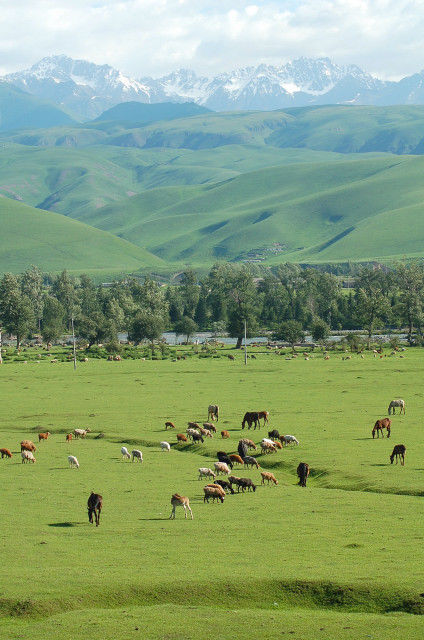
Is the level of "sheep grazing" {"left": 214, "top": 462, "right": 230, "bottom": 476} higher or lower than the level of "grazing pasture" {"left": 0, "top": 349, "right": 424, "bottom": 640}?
higher

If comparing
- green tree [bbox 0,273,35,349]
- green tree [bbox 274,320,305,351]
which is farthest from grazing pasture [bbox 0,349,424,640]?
green tree [bbox 0,273,35,349]

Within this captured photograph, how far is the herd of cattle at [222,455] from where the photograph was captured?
1483 inches

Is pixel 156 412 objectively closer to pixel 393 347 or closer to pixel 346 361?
pixel 346 361

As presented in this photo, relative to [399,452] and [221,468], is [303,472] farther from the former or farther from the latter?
[399,452]

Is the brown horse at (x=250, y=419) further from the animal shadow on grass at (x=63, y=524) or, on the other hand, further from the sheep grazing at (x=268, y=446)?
the animal shadow on grass at (x=63, y=524)

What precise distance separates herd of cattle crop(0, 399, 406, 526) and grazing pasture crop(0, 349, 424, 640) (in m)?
0.60

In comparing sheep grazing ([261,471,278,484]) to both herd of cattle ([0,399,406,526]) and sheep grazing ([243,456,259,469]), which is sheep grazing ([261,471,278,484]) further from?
sheep grazing ([243,456,259,469])

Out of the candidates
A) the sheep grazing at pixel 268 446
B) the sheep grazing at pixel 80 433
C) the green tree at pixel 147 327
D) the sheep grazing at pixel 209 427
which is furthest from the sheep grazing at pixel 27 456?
the green tree at pixel 147 327

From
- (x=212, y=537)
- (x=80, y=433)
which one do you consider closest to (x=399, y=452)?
(x=212, y=537)

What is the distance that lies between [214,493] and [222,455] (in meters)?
9.26

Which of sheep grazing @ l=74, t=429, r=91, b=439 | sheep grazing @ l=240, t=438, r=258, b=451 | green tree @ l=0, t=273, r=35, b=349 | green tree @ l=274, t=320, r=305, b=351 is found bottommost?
sheep grazing @ l=74, t=429, r=91, b=439

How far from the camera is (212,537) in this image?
105 feet

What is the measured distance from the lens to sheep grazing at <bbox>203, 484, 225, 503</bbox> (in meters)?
37.8

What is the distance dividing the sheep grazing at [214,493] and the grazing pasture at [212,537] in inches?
27.0
